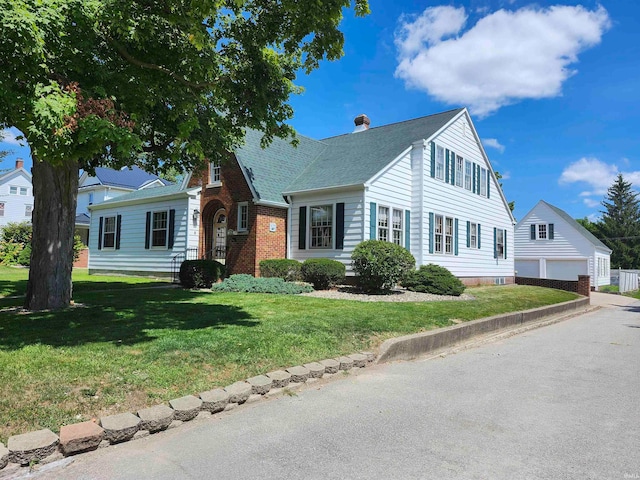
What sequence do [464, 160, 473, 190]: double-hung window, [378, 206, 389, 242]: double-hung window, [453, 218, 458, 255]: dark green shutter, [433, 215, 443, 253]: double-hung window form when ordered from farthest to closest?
[464, 160, 473, 190]: double-hung window, [453, 218, 458, 255]: dark green shutter, [433, 215, 443, 253]: double-hung window, [378, 206, 389, 242]: double-hung window

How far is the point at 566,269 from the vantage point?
3412cm

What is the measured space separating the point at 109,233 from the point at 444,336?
2033 cm

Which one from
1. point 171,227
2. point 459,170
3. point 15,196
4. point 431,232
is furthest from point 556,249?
point 15,196

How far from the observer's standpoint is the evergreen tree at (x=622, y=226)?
51688 millimetres

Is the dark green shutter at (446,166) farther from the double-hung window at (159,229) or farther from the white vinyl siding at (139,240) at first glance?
the double-hung window at (159,229)

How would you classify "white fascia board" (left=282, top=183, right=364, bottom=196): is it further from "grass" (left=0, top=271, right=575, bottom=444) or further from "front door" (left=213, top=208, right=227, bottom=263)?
"grass" (left=0, top=271, right=575, bottom=444)

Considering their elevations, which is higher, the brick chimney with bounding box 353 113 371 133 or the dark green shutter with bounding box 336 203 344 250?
the brick chimney with bounding box 353 113 371 133

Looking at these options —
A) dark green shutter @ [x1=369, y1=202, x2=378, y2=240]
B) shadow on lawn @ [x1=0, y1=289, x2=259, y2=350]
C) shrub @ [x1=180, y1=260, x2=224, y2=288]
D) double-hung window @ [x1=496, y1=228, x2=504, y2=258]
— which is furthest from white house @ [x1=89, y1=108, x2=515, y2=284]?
shadow on lawn @ [x1=0, y1=289, x2=259, y2=350]

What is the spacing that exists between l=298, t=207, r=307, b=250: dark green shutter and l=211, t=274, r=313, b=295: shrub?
8.93ft

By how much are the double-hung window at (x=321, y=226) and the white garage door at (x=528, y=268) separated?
24426 mm

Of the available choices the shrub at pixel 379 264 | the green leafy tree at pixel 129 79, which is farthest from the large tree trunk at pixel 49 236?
the shrub at pixel 379 264

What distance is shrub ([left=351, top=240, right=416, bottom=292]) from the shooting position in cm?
1375

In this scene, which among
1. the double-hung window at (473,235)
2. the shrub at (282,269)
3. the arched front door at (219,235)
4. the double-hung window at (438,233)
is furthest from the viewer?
the double-hung window at (473,235)

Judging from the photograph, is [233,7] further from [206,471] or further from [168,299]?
[206,471]
